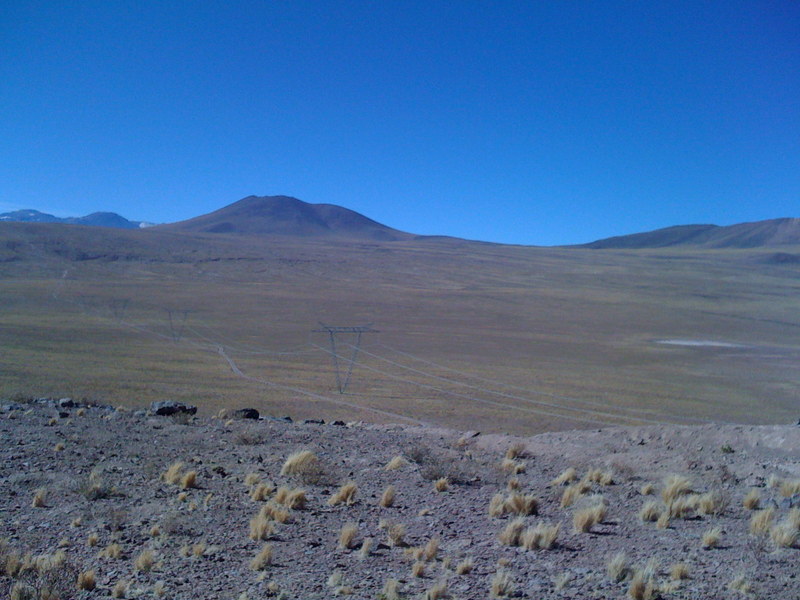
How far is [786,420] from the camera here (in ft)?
99.9

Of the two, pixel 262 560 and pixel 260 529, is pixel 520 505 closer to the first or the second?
pixel 260 529

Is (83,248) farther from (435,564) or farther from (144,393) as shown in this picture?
(435,564)

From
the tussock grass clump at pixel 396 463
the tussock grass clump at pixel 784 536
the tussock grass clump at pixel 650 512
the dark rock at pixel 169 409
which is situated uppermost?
the tussock grass clump at pixel 784 536

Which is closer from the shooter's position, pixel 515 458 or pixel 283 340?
pixel 515 458

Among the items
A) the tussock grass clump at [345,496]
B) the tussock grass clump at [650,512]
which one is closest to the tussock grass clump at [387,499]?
the tussock grass clump at [345,496]

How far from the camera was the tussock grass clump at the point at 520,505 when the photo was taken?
8.24m

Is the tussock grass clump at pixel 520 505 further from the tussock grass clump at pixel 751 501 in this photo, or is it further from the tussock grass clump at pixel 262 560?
the tussock grass clump at pixel 262 560

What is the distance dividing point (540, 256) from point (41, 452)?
549ft

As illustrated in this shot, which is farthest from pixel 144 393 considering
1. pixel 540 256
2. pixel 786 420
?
pixel 540 256

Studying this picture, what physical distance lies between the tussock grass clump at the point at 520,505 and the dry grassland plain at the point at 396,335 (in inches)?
712

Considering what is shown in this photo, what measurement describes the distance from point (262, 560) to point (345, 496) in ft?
7.66

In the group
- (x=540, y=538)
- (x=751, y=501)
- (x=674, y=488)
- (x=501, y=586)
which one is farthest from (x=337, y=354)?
(x=501, y=586)

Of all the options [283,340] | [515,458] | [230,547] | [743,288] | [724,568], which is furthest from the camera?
[743,288]

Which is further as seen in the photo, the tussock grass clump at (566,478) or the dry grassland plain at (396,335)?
the dry grassland plain at (396,335)
